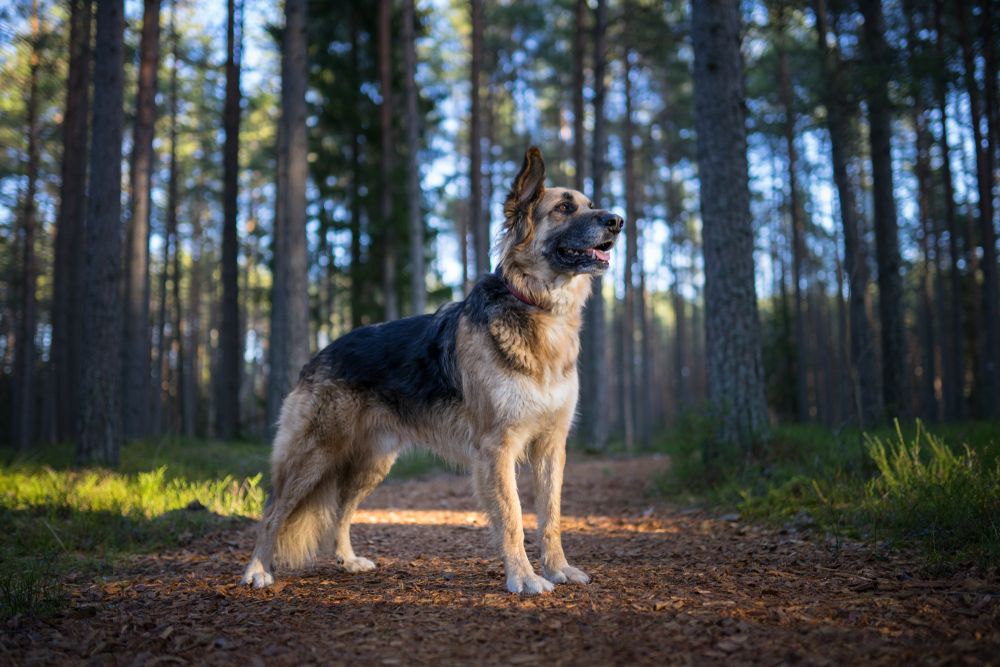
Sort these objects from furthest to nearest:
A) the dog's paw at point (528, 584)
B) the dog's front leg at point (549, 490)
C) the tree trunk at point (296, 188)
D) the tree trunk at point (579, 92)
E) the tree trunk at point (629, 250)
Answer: the tree trunk at point (629, 250)
the tree trunk at point (579, 92)
the tree trunk at point (296, 188)
the dog's front leg at point (549, 490)
the dog's paw at point (528, 584)

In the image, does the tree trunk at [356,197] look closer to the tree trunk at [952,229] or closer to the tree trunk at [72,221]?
the tree trunk at [72,221]

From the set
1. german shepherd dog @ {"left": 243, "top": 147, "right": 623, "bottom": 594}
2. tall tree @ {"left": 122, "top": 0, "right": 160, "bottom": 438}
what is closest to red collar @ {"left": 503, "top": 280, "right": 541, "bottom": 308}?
german shepherd dog @ {"left": 243, "top": 147, "right": 623, "bottom": 594}

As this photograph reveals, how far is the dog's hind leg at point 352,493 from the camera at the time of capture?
4.90 meters

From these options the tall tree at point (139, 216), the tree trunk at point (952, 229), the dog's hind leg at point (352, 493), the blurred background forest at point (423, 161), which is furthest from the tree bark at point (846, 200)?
the tall tree at point (139, 216)

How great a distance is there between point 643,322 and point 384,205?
40.8ft

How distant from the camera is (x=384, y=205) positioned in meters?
17.2

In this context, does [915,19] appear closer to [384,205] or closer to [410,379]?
[384,205]

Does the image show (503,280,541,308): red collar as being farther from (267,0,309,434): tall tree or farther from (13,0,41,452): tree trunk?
(13,0,41,452): tree trunk

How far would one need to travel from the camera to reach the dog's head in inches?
174

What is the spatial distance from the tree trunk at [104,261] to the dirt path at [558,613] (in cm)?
394

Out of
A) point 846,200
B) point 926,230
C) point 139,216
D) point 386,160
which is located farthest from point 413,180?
point 926,230

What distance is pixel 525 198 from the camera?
4680 mm

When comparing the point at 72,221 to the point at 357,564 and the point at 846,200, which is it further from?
the point at 846,200

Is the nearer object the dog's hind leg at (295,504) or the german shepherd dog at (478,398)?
the german shepherd dog at (478,398)
